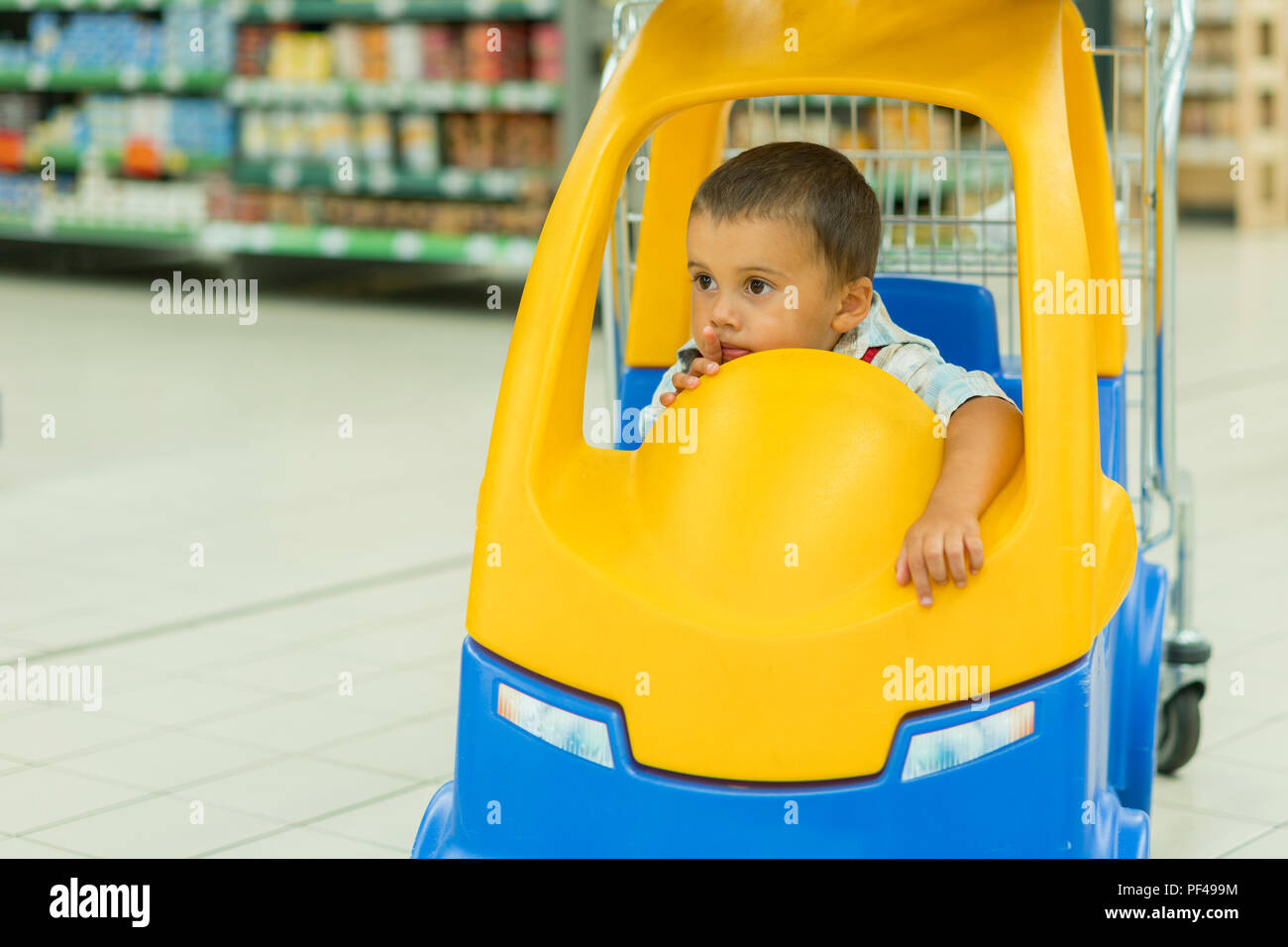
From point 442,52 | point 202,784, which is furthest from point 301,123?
point 202,784

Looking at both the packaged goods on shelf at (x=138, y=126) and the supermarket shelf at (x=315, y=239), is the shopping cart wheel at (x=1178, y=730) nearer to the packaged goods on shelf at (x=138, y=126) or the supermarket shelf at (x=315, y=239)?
the supermarket shelf at (x=315, y=239)

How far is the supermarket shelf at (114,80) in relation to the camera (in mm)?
8586

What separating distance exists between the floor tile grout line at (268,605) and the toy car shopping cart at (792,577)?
5.05ft

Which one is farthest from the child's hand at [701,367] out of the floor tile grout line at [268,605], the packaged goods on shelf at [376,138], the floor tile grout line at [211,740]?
the packaged goods on shelf at [376,138]

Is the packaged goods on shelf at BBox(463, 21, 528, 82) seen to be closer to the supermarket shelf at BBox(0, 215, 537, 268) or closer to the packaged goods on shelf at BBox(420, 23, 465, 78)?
the packaged goods on shelf at BBox(420, 23, 465, 78)

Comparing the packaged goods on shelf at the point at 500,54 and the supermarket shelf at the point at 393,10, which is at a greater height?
the supermarket shelf at the point at 393,10

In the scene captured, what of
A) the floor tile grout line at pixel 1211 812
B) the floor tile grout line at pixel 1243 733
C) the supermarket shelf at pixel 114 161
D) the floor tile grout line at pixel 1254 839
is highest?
the supermarket shelf at pixel 114 161

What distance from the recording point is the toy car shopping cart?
1567 millimetres

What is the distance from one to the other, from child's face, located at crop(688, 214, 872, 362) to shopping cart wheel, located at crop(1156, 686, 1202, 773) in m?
1.03

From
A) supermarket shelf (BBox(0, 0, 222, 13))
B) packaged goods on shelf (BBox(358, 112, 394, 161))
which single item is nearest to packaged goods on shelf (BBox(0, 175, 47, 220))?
supermarket shelf (BBox(0, 0, 222, 13))

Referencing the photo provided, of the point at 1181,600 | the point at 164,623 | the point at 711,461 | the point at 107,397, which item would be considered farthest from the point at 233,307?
the point at 711,461

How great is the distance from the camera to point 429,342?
272 inches
